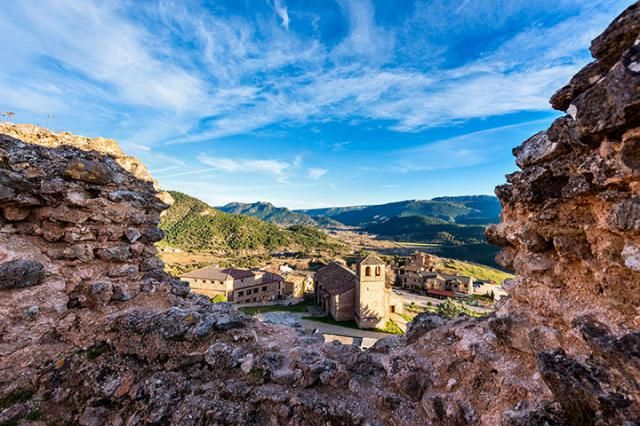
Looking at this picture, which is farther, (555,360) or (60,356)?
(60,356)

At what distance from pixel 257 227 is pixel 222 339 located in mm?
106363

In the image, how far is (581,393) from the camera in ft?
11.2

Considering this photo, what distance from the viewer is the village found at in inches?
1217

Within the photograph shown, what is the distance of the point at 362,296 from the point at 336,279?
6.55 m

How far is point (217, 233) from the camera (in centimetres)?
9931

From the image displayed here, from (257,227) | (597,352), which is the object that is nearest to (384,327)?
(597,352)

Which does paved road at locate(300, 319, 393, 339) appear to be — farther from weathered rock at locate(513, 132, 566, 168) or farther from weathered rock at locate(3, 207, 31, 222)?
weathered rock at locate(513, 132, 566, 168)

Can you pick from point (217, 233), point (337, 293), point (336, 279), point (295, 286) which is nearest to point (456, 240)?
point (217, 233)

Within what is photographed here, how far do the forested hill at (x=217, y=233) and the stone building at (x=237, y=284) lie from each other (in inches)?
1962

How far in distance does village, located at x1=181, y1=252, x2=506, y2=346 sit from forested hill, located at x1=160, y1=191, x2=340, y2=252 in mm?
41960

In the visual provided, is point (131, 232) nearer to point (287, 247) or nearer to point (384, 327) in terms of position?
point (384, 327)

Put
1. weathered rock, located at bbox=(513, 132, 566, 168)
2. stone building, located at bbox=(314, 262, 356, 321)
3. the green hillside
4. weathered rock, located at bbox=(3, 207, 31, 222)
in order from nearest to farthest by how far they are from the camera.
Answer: weathered rock, located at bbox=(513, 132, 566, 168) < weathered rock, located at bbox=(3, 207, 31, 222) < stone building, located at bbox=(314, 262, 356, 321) < the green hillside

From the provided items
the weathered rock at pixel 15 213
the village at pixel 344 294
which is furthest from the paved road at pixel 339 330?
the weathered rock at pixel 15 213

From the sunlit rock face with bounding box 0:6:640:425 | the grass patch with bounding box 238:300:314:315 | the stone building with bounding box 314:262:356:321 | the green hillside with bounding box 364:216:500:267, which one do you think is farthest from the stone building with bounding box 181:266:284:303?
the green hillside with bounding box 364:216:500:267
